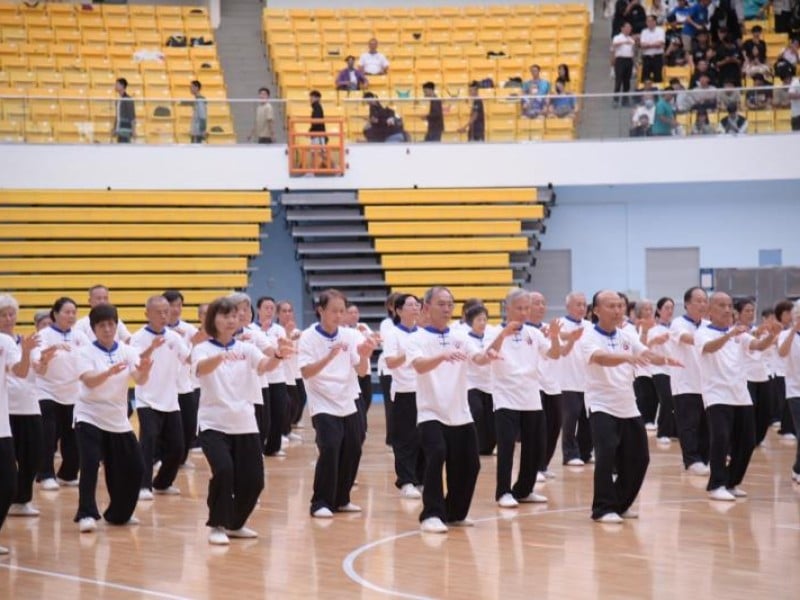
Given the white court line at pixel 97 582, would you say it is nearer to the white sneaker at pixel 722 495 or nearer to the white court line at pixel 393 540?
the white court line at pixel 393 540

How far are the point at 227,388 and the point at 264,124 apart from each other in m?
14.8

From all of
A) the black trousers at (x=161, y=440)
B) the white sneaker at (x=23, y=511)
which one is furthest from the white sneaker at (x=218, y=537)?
the black trousers at (x=161, y=440)

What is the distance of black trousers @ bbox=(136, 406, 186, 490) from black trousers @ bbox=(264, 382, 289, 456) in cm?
375

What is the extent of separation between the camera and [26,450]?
11961 millimetres

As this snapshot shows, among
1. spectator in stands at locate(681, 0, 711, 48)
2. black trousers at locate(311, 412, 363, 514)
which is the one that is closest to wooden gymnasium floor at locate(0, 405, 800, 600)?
black trousers at locate(311, 412, 363, 514)

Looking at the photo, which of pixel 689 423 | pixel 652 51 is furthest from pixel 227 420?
pixel 652 51

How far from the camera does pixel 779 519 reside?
11.3 metres

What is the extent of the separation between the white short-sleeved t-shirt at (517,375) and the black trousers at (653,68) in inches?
570

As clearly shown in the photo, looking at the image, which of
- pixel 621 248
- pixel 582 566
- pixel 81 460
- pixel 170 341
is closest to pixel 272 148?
pixel 621 248

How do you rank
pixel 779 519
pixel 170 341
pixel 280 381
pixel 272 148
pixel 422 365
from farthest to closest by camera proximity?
pixel 272 148 → pixel 280 381 → pixel 170 341 → pixel 779 519 → pixel 422 365

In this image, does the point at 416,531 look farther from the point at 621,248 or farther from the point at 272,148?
the point at 621,248

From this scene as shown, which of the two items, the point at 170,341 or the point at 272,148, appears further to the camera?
the point at 272,148

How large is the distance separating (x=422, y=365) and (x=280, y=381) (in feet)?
22.7

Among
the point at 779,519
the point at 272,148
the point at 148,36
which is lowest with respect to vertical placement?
the point at 779,519
